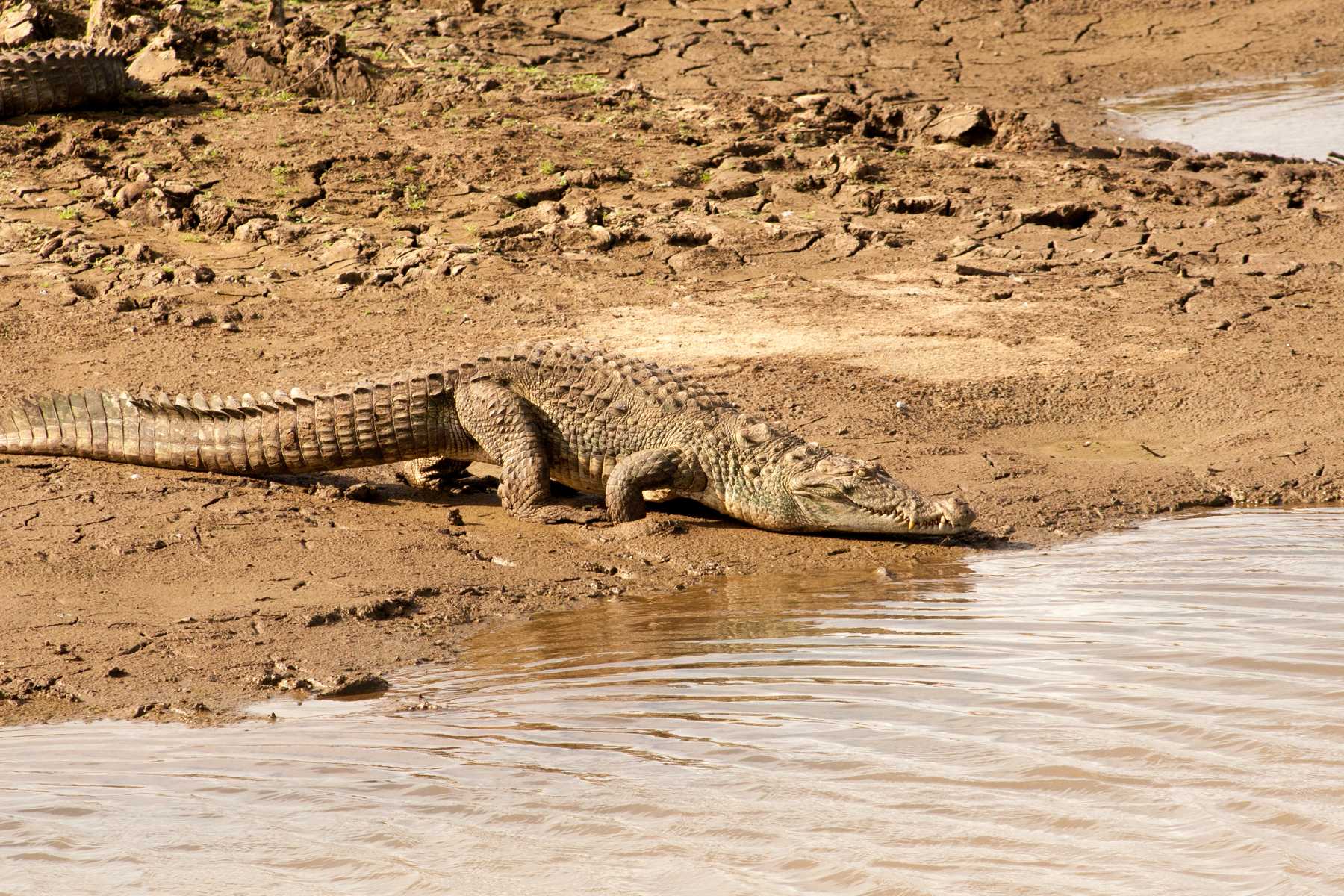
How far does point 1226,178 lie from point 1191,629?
26.5ft

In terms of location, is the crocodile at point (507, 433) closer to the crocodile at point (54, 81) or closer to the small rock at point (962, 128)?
the crocodile at point (54, 81)

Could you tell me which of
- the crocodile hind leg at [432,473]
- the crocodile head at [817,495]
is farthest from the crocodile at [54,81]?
the crocodile head at [817,495]

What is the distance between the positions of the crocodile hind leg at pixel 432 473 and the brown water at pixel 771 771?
200 cm

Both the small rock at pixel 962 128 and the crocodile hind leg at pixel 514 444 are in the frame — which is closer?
the crocodile hind leg at pixel 514 444

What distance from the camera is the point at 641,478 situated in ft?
21.0

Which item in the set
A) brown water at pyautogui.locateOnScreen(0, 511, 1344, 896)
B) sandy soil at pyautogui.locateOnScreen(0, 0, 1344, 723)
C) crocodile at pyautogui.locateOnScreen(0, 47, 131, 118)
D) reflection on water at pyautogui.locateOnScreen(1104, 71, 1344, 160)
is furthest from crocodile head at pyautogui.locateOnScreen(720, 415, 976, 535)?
reflection on water at pyautogui.locateOnScreen(1104, 71, 1344, 160)

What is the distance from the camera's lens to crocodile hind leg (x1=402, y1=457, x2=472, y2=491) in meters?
6.83

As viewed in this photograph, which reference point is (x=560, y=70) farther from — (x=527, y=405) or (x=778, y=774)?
(x=778, y=774)

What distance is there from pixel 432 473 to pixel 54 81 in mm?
6812

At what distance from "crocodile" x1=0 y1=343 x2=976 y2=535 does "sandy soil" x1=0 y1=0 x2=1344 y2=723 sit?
0.51ft

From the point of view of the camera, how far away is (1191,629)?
468 cm

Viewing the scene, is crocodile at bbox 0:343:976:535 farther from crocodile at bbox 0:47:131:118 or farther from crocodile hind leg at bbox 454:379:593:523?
crocodile at bbox 0:47:131:118

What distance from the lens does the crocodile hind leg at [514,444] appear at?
645cm

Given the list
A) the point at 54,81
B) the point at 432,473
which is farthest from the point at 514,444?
the point at 54,81
